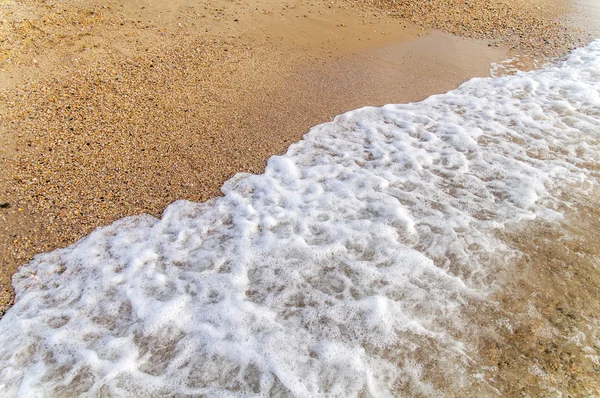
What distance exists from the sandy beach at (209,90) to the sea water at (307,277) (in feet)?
0.73

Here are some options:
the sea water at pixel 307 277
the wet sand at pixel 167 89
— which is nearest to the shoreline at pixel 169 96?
the wet sand at pixel 167 89

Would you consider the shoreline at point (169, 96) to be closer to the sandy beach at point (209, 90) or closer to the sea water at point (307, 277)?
the sandy beach at point (209, 90)

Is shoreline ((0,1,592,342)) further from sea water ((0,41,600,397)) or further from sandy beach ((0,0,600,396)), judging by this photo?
sea water ((0,41,600,397))

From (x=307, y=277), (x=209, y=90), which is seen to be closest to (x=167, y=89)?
(x=209, y=90)

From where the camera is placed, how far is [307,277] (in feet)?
9.14

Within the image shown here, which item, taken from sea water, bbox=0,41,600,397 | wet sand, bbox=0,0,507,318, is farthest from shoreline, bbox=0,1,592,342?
sea water, bbox=0,41,600,397

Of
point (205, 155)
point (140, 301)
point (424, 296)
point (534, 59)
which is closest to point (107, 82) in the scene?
point (205, 155)

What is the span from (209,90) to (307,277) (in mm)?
2656

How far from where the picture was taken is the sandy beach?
292 cm

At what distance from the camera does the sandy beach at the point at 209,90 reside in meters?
2.92

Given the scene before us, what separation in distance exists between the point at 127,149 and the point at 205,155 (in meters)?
0.68

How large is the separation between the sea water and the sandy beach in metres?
0.22

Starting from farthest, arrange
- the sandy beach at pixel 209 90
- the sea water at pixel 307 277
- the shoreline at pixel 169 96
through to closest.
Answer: the shoreline at pixel 169 96 → the sandy beach at pixel 209 90 → the sea water at pixel 307 277

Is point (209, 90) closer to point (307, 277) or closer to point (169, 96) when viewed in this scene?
point (169, 96)
